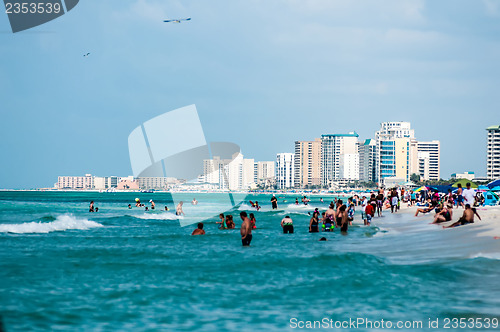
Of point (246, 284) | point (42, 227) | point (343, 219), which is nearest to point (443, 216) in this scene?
point (343, 219)

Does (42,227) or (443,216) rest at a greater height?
(443,216)

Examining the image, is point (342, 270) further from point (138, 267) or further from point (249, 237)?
point (249, 237)

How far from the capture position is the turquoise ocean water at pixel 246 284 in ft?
37.1

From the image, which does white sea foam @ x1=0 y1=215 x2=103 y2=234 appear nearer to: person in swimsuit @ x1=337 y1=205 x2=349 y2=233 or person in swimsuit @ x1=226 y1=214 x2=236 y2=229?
person in swimsuit @ x1=226 y1=214 x2=236 y2=229

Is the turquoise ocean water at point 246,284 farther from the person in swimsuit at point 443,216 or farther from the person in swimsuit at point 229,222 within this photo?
the person in swimsuit at point 229,222

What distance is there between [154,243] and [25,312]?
1500 cm

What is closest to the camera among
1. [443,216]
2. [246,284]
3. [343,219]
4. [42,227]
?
[246,284]

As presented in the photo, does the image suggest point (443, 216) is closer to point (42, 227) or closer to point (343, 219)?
point (343, 219)

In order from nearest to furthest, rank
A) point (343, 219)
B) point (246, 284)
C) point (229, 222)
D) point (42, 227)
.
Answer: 1. point (246, 284)
2. point (343, 219)
3. point (229, 222)
4. point (42, 227)

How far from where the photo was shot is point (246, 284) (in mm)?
14977

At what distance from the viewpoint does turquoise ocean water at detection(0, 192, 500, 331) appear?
445 inches

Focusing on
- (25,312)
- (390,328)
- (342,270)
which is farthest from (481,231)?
(25,312)

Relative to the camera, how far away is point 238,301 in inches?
506

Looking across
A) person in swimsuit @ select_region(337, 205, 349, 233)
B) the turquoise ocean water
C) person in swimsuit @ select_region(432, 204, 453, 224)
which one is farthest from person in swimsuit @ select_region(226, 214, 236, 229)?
person in swimsuit @ select_region(432, 204, 453, 224)
